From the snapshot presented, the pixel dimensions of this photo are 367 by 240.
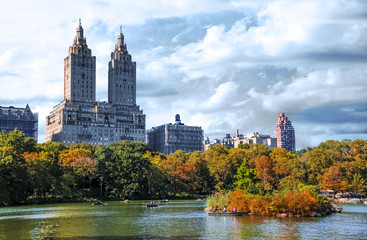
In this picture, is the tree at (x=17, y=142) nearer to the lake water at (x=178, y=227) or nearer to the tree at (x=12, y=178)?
the tree at (x=12, y=178)

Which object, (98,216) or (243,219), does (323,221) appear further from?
(98,216)

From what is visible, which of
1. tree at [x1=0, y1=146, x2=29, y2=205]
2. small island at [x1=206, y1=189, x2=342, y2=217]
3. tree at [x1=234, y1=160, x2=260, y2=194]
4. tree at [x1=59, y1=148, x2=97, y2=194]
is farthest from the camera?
tree at [x1=59, y1=148, x2=97, y2=194]

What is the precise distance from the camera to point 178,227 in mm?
51688

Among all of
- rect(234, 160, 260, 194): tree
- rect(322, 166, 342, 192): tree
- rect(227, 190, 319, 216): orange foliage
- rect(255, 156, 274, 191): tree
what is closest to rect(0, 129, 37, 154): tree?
rect(234, 160, 260, 194): tree

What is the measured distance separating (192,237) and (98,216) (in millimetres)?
23994

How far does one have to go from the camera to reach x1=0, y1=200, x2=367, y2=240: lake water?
44969 mm

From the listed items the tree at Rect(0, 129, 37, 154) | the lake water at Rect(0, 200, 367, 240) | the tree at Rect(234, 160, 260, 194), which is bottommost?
the lake water at Rect(0, 200, 367, 240)

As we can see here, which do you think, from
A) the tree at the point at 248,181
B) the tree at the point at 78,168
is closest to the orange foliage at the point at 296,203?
the tree at the point at 248,181

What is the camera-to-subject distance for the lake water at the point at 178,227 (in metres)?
45.0

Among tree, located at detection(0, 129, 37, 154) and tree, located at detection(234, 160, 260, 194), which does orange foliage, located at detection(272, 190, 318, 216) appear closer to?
tree, located at detection(234, 160, 260, 194)

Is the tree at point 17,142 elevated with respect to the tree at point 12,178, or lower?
elevated

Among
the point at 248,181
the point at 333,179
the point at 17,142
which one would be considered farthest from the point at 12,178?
the point at 333,179

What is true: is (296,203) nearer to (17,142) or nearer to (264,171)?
(264,171)

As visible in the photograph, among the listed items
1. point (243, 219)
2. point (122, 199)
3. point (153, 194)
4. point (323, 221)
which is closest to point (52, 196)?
point (122, 199)
